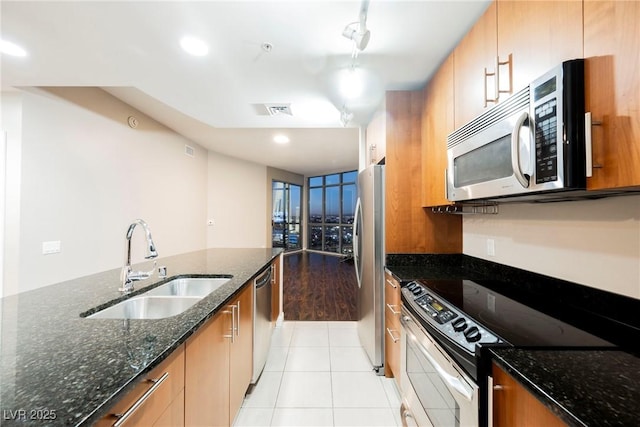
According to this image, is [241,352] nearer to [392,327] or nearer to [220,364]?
[220,364]

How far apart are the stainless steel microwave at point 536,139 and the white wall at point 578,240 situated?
1.24 ft

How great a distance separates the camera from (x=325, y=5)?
4.38ft

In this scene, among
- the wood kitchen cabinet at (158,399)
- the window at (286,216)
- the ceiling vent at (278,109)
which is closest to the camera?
the wood kitchen cabinet at (158,399)

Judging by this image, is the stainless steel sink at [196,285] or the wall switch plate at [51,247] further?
the wall switch plate at [51,247]

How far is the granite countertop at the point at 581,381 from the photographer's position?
528mm

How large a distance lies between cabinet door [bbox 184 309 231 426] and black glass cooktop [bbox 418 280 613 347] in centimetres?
115

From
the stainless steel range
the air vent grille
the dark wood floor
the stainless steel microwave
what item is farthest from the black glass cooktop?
the dark wood floor

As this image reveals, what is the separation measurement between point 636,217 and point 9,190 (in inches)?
168

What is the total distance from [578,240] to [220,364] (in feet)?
6.11

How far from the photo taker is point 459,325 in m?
1.01

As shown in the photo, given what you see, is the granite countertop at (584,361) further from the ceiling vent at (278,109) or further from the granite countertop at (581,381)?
the ceiling vent at (278,109)

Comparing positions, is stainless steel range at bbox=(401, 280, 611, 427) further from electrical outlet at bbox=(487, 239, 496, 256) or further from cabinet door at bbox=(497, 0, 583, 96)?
cabinet door at bbox=(497, 0, 583, 96)

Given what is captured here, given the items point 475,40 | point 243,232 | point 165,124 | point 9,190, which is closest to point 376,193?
point 475,40

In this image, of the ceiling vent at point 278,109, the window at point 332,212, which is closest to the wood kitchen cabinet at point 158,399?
the ceiling vent at point 278,109
